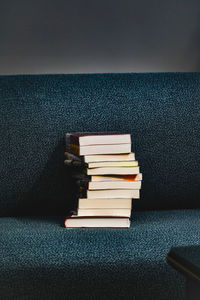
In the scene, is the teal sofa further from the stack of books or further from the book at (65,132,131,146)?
the book at (65,132,131,146)

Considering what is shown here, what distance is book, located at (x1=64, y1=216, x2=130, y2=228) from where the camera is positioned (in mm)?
1476

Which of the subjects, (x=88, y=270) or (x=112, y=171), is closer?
(x=88, y=270)

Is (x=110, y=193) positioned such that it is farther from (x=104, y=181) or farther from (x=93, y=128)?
(x=93, y=128)

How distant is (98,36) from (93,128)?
1.64 m

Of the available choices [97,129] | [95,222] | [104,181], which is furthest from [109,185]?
[97,129]

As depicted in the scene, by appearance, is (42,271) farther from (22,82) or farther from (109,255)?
(22,82)

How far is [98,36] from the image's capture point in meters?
3.19

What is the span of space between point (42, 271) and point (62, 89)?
0.73 m

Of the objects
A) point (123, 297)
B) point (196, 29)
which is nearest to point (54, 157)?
point (123, 297)

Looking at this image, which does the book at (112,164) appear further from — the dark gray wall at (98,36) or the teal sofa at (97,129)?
the dark gray wall at (98,36)

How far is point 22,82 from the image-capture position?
1.71m

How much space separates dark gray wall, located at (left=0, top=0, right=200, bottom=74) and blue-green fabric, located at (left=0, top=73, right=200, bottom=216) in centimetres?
147

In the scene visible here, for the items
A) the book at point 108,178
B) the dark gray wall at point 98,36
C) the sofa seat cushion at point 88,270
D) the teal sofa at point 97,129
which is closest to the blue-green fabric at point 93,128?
the teal sofa at point 97,129

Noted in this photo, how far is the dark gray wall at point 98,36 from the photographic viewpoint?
123 inches
